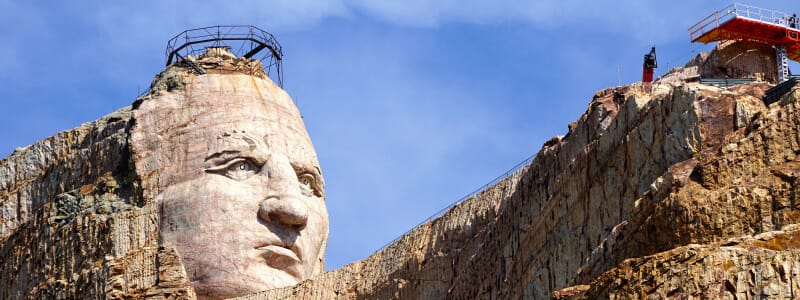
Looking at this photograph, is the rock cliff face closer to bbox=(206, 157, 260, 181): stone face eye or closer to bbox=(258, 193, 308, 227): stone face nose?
bbox=(206, 157, 260, 181): stone face eye

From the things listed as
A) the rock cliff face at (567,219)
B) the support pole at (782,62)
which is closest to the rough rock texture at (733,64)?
the support pole at (782,62)

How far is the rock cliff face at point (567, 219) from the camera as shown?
3312cm

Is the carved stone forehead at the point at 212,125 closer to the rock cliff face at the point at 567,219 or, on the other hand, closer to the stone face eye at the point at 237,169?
the stone face eye at the point at 237,169

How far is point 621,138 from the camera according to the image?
4097 cm

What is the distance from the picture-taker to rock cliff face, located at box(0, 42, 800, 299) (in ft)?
109

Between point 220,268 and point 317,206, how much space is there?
151 inches

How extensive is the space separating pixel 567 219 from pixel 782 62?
8964 millimetres

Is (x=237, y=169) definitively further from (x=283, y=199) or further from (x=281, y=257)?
(x=281, y=257)

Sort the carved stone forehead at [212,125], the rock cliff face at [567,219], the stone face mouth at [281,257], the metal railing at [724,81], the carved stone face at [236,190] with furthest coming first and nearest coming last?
the carved stone forehead at [212,125] < the stone face mouth at [281,257] < the carved stone face at [236,190] < the metal railing at [724,81] < the rock cliff face at [567,219]

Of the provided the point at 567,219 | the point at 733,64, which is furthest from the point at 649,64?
the point at 567,219

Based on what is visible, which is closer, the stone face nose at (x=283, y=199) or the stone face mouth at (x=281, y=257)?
the stone face mouth at (x=281, y=257)

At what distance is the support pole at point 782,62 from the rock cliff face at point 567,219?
5.78m

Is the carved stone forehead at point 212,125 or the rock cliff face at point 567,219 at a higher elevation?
the carved stone forehead at point 212,125

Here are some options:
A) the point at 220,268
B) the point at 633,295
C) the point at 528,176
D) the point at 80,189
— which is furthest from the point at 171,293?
the point at 633,295
